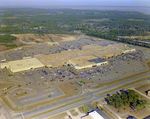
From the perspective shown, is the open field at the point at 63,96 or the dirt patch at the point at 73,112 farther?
the open field at the point at 63,96

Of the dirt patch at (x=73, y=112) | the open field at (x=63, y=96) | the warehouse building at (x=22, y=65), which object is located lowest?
the dirt patch at (x=73, y=112)

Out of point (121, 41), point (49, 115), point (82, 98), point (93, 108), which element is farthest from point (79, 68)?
point (121, 41)

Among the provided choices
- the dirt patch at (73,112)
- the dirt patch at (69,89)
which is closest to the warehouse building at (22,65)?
the dirt patch at (69,89)

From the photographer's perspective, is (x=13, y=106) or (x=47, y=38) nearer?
(x=13, y=106)

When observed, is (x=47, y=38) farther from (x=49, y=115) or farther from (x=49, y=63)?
(x=49, y=115)

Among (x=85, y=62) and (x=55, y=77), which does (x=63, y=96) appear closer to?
(x=55, y=77)

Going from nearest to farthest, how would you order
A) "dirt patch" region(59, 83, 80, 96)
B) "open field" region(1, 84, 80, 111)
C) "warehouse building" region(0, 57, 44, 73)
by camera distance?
"open field" region(1, 84, 80, 111) → "dirt patch" region(59, 83, 80, 96) → "warehouse building" region(0, 57, 44, 73)

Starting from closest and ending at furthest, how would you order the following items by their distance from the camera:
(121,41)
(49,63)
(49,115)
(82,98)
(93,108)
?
(49,115) < (93,108) < (82,98) < (49,63) < (121,41)

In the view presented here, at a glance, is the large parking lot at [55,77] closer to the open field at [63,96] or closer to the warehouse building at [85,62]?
the open field at [63,96]

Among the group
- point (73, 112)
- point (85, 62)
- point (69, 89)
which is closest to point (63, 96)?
point (69, 89)

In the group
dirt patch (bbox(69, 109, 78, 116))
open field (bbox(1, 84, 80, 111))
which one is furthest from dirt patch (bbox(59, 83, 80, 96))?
dirt patch (bbox(69, 109, 78, 116))

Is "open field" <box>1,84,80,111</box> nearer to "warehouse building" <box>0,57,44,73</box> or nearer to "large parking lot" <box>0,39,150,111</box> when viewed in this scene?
"large parking lot" <box>0,39,150,111</box>
